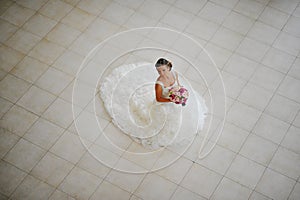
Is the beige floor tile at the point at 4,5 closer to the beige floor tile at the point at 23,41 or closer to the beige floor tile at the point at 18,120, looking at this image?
the beige floor tile at the point at 23,41

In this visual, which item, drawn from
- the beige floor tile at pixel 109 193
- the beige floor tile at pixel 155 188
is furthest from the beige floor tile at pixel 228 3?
the beige floor tile at pixel 109 193

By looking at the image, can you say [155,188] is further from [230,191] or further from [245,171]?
[245,171]

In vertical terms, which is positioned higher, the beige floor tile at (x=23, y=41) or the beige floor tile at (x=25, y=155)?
the beige floor tile at (x=23, y=41)

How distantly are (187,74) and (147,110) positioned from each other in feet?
3.41

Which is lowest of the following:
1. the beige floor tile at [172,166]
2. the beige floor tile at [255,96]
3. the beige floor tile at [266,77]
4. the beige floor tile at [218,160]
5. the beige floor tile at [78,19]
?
the beige floor tile at [172,166]

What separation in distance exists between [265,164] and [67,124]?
10.0 ft

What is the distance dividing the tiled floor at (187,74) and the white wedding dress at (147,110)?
33 cm

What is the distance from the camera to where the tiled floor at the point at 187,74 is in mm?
5281

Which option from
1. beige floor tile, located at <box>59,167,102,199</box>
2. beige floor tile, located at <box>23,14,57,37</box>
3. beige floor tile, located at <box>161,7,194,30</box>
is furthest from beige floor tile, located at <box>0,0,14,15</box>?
beige floor tile, located at <box>59,167,102,199</box>

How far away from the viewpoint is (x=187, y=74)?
6.28 m

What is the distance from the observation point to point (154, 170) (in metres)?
5.39

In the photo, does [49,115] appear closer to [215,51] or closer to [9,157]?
[9,157]

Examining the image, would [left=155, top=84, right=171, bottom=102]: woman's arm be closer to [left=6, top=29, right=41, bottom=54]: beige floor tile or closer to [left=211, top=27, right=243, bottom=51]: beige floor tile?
[left=211, top=27, right=243, bottom=51]: beige floor tile

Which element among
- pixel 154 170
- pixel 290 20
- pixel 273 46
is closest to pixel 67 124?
pixel 154 170
